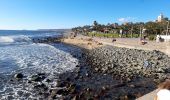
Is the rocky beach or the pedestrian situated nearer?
the pedestrian

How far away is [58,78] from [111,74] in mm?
5441

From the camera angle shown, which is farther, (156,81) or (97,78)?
(97,78)

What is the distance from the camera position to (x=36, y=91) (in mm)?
23094

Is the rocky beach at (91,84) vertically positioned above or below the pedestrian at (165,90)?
below

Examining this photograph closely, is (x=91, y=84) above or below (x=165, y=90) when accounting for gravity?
below

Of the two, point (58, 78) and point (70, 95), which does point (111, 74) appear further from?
point (70, 95)

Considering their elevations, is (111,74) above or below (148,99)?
below

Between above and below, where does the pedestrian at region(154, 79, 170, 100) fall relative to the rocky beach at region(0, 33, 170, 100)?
above

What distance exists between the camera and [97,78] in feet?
92.8

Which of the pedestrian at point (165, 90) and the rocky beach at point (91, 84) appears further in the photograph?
the rocky beach at point (91, 84)

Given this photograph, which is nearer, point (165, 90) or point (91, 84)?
point (165, 90)

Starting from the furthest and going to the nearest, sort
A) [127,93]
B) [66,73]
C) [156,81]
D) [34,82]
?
[66,73], [34,82], [156,81], [127,93]

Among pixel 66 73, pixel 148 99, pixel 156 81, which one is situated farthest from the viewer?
pixel 66 73

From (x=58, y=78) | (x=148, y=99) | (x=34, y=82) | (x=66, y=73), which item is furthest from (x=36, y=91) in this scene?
(x=148, y=99)
